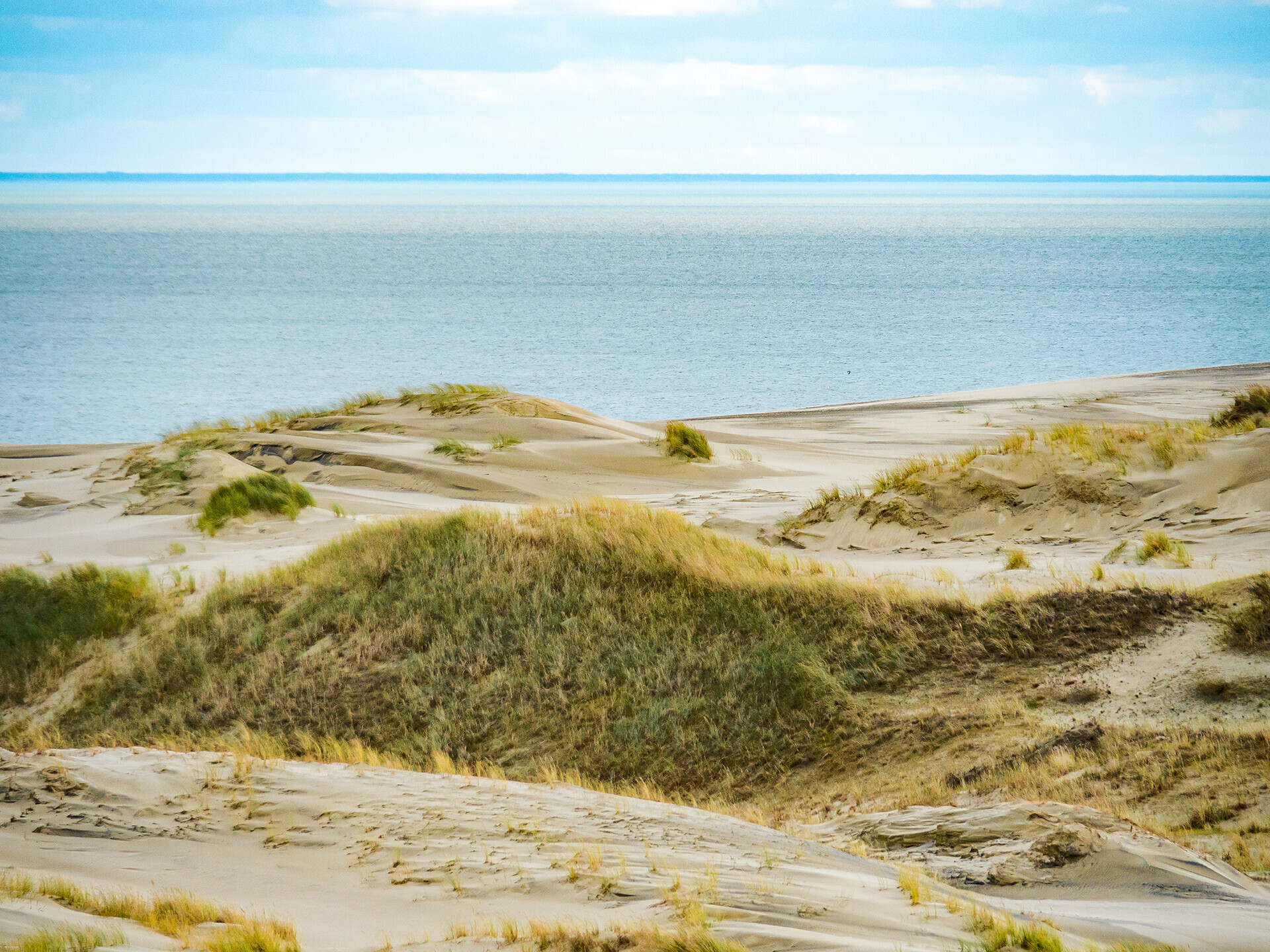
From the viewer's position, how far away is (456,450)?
16797mm

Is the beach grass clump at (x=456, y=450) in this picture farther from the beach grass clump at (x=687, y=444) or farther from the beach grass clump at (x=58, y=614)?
the beach grass clump at (x=58, y=614)

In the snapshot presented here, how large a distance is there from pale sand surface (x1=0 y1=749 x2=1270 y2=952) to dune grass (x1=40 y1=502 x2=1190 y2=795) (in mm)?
1675

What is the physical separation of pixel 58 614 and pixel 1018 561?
29.5ft

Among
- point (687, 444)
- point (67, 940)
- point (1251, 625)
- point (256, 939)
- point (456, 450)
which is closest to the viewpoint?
point (67, 940)

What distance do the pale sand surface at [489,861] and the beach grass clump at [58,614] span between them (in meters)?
3.67

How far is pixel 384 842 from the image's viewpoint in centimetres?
489

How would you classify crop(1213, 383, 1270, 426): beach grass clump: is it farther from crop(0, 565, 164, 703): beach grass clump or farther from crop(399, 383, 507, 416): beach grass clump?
crop(0, 565, 164, 703): beach grass clump

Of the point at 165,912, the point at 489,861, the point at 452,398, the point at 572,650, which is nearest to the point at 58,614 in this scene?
the point at 572,650

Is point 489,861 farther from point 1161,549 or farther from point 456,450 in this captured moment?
point 456,450

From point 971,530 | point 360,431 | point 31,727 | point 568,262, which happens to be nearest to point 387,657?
point 31,727

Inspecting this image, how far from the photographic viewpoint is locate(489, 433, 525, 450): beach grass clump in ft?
57.0

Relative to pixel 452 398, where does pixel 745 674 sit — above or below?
below

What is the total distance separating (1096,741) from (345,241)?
4581 inches

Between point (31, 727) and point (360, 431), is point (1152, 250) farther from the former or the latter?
point (31, 727)
